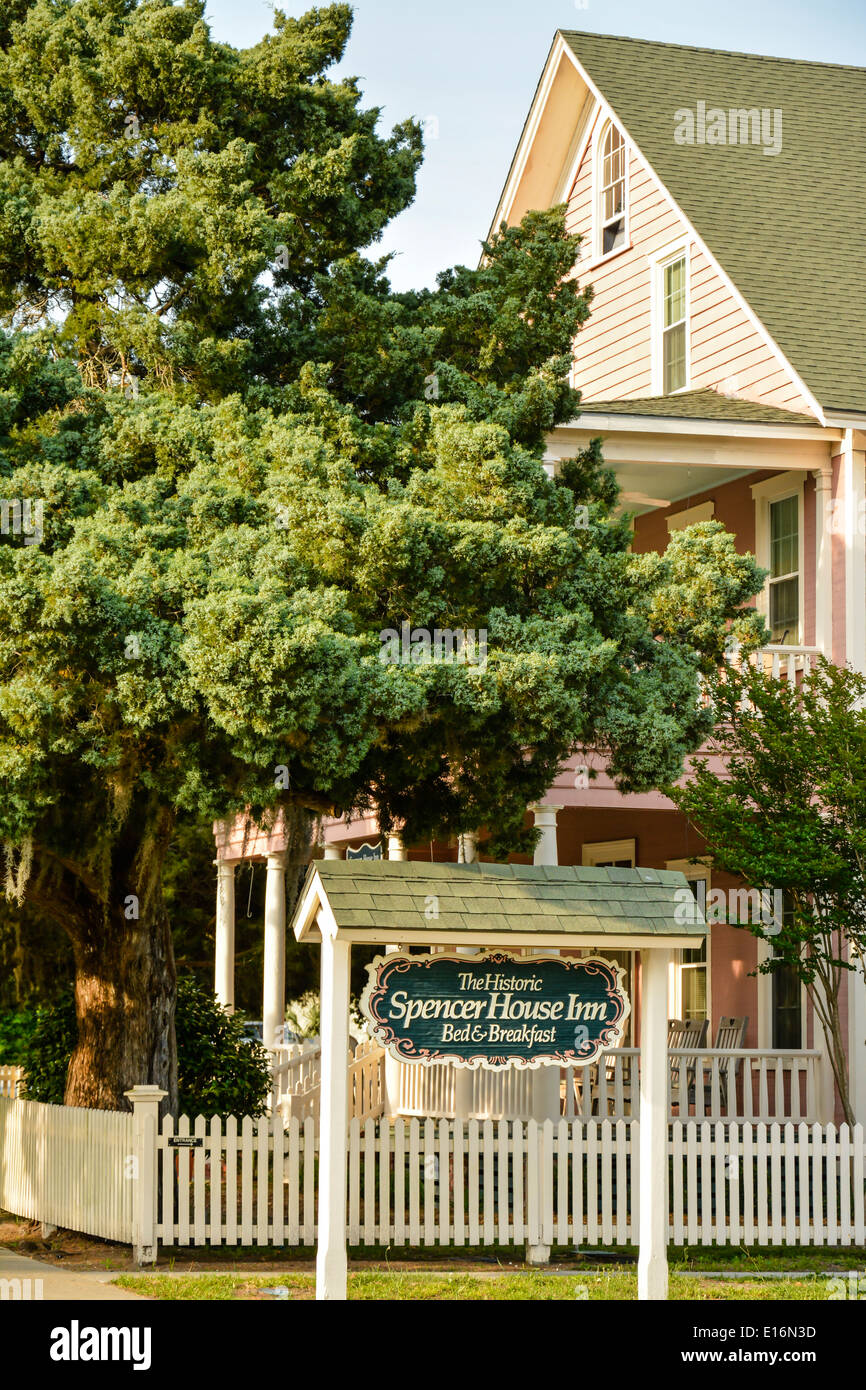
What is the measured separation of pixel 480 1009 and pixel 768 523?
10.2m

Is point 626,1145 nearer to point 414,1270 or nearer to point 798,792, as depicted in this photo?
point 414,1270

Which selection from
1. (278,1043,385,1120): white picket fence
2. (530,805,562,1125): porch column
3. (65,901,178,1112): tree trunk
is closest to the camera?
(65,901,178,1112): tree trunk

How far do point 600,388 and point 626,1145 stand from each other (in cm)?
1275

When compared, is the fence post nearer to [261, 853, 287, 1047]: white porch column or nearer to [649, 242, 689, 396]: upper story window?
[261, 853, 287, 1047]: white porch column

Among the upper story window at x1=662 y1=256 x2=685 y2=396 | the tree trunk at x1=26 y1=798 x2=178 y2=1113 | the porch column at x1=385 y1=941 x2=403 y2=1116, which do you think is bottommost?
the porch column at x1=385 y1=941 x2=403 y2=1116

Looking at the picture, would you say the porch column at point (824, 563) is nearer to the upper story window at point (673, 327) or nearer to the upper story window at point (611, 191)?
the upper story window at point (673, 327)

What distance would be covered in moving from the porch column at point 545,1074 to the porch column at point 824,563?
3451 mm

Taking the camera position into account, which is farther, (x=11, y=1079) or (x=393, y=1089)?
(x=393, y=1089)

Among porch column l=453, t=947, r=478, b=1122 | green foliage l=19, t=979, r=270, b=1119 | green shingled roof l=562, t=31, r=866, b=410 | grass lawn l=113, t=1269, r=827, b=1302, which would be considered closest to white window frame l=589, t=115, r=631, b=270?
green shingled roof l=562, t=31, r=866, b=410

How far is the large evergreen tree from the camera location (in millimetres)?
10555

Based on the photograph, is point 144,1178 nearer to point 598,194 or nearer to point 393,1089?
point 393,1089

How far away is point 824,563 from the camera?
17.4m

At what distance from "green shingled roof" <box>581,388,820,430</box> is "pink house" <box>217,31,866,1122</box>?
1.5 inches

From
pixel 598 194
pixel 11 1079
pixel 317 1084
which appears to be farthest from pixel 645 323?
pixel 11 1079
